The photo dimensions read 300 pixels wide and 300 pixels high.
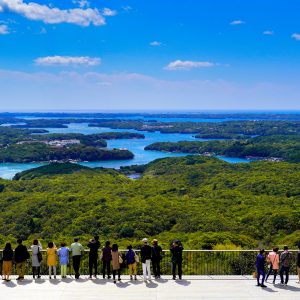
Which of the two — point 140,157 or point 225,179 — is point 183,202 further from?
point 140,157

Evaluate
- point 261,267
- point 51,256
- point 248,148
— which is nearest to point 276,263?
point 261,267

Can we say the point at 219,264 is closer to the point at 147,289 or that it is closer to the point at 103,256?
the point at 147,289

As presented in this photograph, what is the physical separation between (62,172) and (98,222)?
2009 inches

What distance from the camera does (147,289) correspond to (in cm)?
1277

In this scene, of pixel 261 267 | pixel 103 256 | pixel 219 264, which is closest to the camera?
pixel 261 267

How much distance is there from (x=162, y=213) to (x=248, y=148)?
10817 cm

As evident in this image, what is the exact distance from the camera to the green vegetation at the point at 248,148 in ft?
461

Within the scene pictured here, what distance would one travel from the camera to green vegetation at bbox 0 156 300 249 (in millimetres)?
36188

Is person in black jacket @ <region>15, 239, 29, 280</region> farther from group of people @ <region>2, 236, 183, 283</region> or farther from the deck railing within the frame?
the deck railing

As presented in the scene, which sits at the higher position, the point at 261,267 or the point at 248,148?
the point at 261,267

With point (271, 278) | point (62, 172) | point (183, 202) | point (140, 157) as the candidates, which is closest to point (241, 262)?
point (271, 278)

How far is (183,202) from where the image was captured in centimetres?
5069

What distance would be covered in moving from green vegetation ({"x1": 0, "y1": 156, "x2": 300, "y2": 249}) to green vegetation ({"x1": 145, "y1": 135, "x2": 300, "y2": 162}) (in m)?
62.3

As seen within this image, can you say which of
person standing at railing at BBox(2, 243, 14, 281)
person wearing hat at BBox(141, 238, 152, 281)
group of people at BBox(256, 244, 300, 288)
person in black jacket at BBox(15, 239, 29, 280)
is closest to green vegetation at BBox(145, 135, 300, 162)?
group of people at BBox(256, 244, 300, 288)
